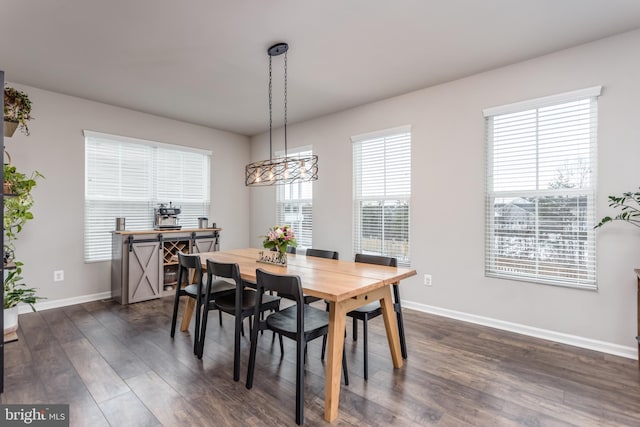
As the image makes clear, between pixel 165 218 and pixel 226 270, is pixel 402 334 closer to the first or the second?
pixel 226 270

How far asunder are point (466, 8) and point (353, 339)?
2.87 meters

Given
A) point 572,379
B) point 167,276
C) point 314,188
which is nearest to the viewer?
point 572,379

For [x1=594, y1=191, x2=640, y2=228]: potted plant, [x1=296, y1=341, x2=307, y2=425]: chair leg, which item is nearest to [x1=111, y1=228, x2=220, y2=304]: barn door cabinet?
[x1=296, y1=341, x2=307, y2=425]: chair leg

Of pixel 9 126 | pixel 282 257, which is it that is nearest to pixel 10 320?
pixel 9 126

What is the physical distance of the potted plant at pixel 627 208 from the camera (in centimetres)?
268

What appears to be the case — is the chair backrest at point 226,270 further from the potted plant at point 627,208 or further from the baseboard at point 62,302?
the potted plant at point 627,208

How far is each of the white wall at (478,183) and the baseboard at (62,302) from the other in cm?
311

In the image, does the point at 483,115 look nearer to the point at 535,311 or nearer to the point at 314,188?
the point at 535,311

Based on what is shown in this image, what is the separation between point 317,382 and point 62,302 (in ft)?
12.1

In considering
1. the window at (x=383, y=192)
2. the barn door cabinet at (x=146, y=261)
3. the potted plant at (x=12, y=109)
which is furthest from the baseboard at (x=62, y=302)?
the window at (x=383, y=192)

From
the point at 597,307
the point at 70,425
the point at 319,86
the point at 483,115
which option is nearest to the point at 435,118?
the point at 483,115

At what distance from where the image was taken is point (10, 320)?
302 cm

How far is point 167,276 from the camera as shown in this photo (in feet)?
15.7

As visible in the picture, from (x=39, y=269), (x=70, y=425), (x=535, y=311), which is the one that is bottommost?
(x=70, y=425)
